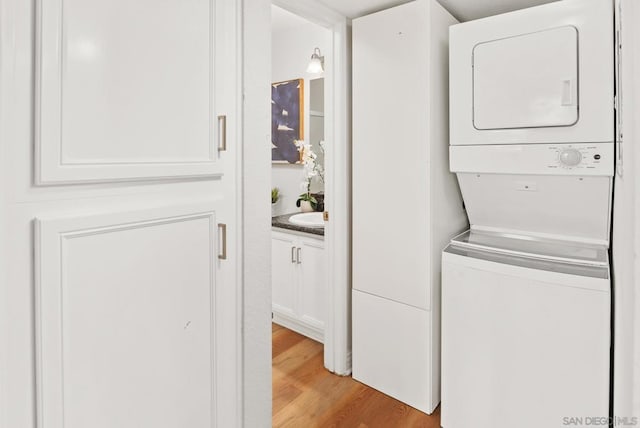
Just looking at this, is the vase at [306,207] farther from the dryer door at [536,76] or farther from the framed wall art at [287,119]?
the dryer door at [536,76]

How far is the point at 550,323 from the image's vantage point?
160 cm

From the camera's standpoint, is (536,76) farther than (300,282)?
No

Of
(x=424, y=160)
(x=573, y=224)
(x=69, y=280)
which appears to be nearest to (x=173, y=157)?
(x=69, y=280)

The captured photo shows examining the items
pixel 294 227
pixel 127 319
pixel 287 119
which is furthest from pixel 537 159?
pixel 287 119

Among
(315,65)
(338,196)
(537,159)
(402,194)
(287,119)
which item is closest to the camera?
(537,159)

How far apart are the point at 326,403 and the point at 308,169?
5.95ft

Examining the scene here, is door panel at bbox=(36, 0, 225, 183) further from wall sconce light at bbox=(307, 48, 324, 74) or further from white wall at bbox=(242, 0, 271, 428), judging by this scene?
wall sconce light at bbox=(307, 48, 324, 74)

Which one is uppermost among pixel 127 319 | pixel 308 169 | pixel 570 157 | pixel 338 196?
pixel 308 169

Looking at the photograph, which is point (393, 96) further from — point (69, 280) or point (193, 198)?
point (69, 280)

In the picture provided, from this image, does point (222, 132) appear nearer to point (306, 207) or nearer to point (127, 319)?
point (127, 319)

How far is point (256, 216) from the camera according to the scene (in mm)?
1414

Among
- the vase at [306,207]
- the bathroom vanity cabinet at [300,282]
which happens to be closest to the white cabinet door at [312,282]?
the bathroom vanity cabinet at [300,282]

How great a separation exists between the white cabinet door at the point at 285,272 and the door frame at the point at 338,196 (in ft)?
1.61

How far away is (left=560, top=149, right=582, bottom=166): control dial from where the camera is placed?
1646 mm
